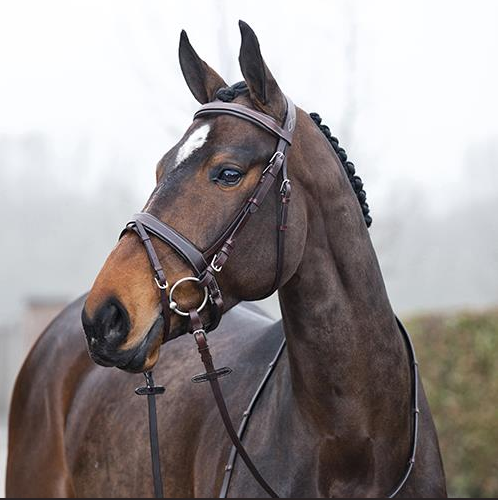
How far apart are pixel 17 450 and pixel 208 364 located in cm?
239

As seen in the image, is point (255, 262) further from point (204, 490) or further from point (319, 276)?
point (204, 490)

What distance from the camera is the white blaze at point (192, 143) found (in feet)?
8.79

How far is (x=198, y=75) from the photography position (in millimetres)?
3025

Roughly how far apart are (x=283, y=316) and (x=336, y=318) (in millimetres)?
190

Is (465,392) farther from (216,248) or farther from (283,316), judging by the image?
(216,248)

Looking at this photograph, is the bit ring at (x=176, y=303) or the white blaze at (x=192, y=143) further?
the white blaze at (x=192, y=143)

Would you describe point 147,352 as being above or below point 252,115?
below

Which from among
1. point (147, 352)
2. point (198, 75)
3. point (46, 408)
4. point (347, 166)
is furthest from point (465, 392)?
point (147, 352)

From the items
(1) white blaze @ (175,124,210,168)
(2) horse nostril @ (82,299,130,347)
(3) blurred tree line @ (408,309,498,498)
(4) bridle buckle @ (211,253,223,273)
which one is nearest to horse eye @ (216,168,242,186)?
(1) white blaze @ (175,124,210,168)

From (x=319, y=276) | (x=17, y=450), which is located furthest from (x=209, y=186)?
(x=17, y=450)

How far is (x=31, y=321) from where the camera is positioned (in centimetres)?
1525

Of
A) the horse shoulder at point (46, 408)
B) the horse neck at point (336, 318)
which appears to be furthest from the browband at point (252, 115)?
the horse shoulder at point (46, 408)

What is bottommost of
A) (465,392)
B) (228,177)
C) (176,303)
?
(465,392)

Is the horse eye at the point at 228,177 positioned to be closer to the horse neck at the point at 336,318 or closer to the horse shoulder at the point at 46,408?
the horse neck at the point at 336,318
